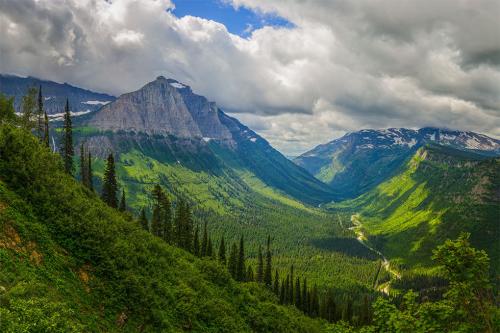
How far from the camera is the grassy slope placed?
1236 inches

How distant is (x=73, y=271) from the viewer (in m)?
43.5

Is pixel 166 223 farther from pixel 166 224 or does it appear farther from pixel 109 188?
pixel 109 188

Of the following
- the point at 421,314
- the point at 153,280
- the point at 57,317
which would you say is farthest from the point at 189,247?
the point at 421,314

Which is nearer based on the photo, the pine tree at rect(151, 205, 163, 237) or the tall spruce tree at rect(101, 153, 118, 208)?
the tall spruce tree at rect(101, 153, 118, 208)

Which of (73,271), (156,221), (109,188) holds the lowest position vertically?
(156,221)

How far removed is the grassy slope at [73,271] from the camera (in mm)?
31406

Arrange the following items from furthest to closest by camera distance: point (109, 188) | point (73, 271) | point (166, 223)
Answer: point (166, 223) → point (109, 188) → point (73, 271)

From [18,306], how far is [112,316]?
17.4 m

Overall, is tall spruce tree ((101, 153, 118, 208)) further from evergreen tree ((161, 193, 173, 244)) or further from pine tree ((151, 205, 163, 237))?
evergreen tree ((161, 193, 173, 244))

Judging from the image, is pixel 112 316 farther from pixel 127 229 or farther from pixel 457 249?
pixel 457 249

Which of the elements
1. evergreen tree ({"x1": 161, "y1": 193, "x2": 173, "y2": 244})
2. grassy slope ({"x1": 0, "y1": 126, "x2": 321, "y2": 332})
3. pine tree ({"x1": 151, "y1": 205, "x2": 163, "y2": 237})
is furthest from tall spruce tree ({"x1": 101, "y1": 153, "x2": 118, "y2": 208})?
grassy slope ({"x1": 0, "y1": 126, "x2": 321, "y2": 332})

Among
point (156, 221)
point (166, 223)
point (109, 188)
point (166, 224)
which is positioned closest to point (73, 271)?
point (109, 188)

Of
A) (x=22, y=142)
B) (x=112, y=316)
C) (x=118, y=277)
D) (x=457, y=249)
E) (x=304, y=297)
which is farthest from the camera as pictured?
(x=304, y=297)

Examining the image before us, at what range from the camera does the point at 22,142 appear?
53156 mm
